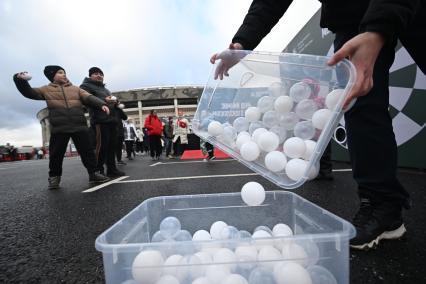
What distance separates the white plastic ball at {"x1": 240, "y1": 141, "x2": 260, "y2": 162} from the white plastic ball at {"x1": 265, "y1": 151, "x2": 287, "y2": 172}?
0.07m

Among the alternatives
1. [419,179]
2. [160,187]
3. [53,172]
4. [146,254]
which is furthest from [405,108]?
[53,172]

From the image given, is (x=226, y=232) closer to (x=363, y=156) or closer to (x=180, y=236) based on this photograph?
(x=180, y=236)

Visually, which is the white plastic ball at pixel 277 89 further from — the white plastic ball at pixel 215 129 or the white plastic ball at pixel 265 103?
the white plastic ball at pixel 215 129

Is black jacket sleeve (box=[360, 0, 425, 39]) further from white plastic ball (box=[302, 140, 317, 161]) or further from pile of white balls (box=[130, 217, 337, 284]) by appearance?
pile of white balls (box=[130, 217, 337, 284])

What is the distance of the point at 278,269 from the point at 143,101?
49754 millimetres

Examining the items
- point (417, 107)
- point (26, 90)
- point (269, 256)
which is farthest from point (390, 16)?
point (26, 90)

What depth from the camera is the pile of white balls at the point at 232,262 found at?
727 mm

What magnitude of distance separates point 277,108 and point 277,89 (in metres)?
0.11

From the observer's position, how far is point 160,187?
9.37 ft

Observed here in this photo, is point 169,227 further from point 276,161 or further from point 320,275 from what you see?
point 320,275

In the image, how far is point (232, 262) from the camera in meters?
0.77

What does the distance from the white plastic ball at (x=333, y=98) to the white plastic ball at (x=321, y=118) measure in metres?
0.02

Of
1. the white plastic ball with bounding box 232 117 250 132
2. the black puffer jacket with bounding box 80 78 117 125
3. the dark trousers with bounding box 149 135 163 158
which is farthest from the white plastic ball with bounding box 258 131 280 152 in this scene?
the dark trousers with bounding box 149 135 163 158

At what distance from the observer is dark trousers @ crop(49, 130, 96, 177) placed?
3207 millimetres
